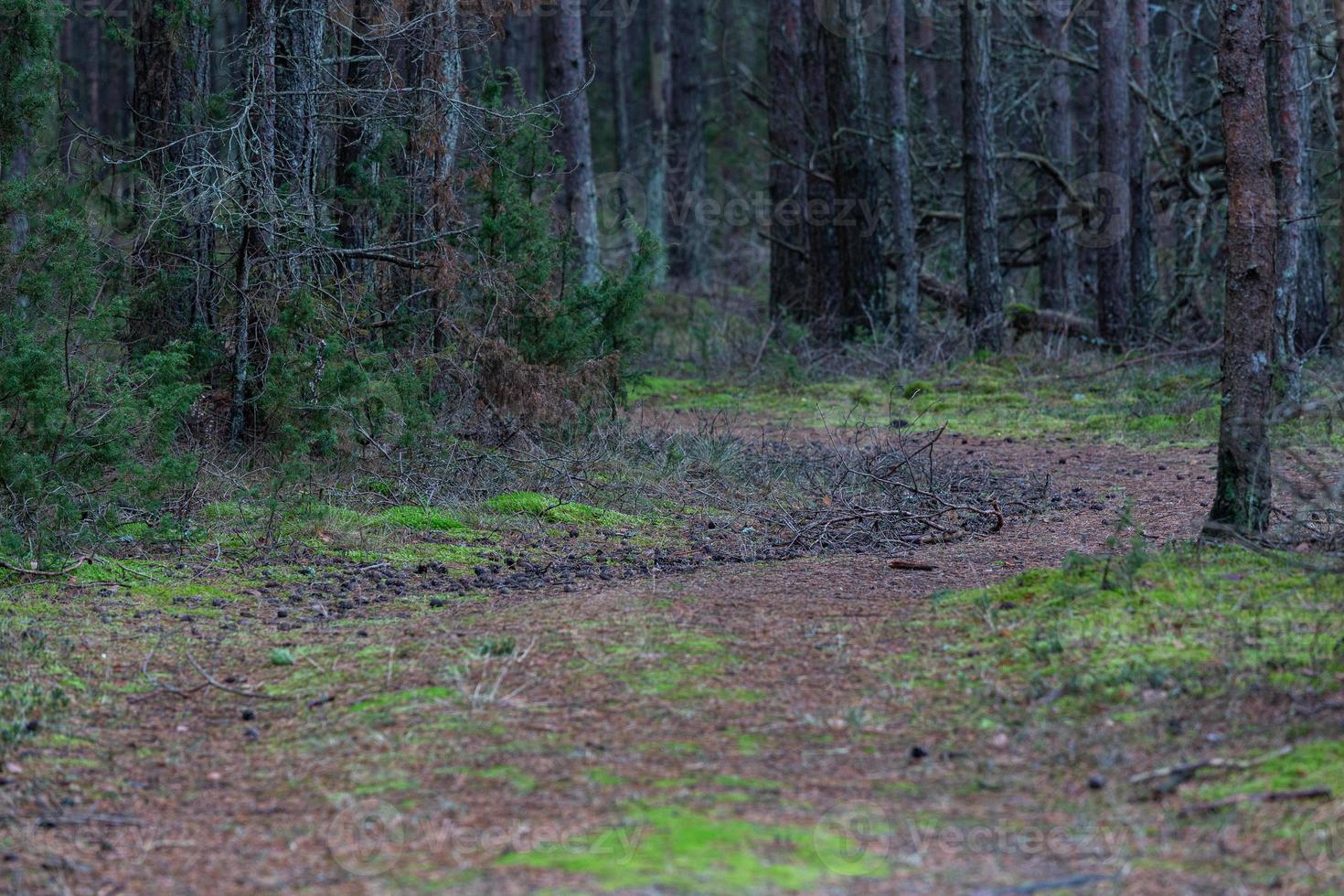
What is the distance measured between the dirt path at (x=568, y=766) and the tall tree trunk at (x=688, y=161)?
18977 mm

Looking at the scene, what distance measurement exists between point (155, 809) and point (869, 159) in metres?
15.6

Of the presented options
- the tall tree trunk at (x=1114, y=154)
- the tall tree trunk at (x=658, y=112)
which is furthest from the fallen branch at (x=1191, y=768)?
the tall tree trunk at (x=658, y=112)

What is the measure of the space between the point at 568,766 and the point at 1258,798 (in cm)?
183

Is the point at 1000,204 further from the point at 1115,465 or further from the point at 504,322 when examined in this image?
the point at 504,322

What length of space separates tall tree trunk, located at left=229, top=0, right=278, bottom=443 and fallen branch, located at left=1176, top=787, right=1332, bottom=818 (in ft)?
21.2

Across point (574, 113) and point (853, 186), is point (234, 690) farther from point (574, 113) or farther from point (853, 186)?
point (853, 186)

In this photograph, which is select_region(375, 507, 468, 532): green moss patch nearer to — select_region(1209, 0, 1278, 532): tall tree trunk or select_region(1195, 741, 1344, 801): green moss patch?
select_region(1209, 0, 1278, 532): tall tree trunk

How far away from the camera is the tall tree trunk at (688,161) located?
2550cm

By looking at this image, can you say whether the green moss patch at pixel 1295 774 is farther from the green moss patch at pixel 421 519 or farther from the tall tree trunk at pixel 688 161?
the tall tree trunk at pixel 688 161

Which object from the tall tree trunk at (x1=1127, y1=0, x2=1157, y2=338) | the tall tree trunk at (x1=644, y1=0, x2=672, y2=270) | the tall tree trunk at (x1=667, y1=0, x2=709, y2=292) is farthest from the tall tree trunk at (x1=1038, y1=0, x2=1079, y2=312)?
the tall tree trunk at (x1=644, y1=0, x2=672, y2=270)

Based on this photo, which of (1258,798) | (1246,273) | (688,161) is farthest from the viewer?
(688,161)

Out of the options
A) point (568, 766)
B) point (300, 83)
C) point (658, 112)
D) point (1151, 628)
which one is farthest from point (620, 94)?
point (568, 766)

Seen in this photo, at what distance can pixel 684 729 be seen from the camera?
13.6 ft

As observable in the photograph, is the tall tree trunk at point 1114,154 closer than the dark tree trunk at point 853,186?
Yes
